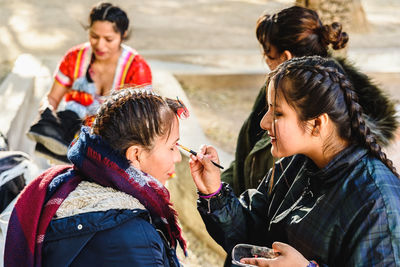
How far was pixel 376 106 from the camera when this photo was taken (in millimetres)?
2193

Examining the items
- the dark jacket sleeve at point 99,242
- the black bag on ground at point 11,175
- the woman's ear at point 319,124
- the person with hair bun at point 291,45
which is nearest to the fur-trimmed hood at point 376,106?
the person with hair bun at point 291,45

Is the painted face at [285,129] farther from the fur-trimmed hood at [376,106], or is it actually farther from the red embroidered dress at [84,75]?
the red embroidered dress at [84,75]

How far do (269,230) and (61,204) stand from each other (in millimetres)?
847

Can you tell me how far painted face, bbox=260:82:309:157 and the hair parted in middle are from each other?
376 mm

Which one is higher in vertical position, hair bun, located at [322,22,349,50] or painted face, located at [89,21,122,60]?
hair bun, located at [322,22,349,50]

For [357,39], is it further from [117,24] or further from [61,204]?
[61,204]

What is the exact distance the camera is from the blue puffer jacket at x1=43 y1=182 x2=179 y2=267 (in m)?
1.52

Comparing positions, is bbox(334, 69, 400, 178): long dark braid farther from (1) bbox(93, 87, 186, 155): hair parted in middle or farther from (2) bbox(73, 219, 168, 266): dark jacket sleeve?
(2) bbox(73, 219, 168, 266): dark jacket sleeve

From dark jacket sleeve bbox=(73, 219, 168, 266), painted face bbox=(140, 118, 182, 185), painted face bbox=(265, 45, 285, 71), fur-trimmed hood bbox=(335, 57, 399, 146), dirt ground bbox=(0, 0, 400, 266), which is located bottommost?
dirt ground bbox=(0, 0, 400, 266)

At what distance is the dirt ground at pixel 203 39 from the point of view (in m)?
6.27

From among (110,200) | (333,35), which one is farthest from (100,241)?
(333,35)

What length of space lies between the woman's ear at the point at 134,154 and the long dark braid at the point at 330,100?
22.0 inches

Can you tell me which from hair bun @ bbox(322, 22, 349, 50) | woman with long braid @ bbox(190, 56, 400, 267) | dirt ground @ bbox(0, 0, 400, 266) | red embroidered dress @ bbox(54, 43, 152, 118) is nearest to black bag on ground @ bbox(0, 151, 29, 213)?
red embroidered dress @ bbox(54, 43, 152, 118)

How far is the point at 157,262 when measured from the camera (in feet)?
5.13
